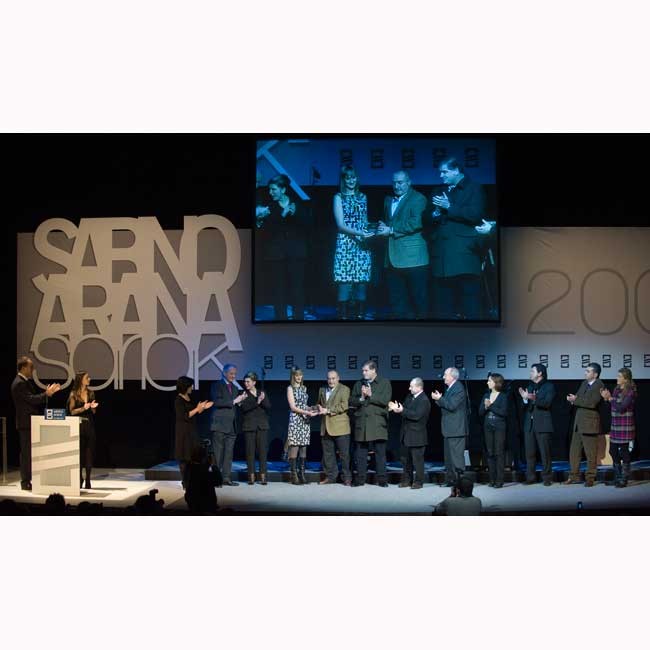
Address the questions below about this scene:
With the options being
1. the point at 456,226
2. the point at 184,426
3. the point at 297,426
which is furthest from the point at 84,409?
the point at 456,226

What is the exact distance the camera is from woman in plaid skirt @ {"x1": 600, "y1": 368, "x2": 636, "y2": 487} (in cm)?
1107

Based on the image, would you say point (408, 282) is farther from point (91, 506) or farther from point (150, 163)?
point (91, 506)

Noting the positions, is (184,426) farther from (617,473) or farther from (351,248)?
(617,473)

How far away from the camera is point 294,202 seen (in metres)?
12.2

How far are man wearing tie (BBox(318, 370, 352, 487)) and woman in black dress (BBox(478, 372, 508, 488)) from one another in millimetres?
1590

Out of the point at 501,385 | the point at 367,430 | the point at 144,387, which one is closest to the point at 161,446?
the point at 144,387

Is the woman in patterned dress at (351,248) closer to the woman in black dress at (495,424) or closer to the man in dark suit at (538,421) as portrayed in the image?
the woman in black dress at (495,424)

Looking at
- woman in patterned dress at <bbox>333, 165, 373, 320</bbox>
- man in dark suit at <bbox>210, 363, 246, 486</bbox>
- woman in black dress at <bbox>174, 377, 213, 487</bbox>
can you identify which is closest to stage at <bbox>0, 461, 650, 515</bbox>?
man in dark suit at <bbox>210, 363, 246, 486</bbox>

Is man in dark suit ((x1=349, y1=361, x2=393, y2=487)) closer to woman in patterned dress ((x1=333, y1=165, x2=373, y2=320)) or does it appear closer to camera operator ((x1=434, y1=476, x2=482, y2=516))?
woman in patterned dress ((x1=333, y1=165, x2=373, y2=320))

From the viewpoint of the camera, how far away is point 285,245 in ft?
40.0

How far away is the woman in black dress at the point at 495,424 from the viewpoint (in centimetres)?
1110

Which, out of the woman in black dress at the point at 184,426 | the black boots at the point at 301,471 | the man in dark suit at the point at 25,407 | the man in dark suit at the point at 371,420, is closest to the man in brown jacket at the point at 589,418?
the man in dark suit at the point at 371,420

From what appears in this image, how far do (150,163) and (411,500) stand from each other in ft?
18.1

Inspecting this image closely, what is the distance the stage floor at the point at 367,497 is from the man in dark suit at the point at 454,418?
410mm
